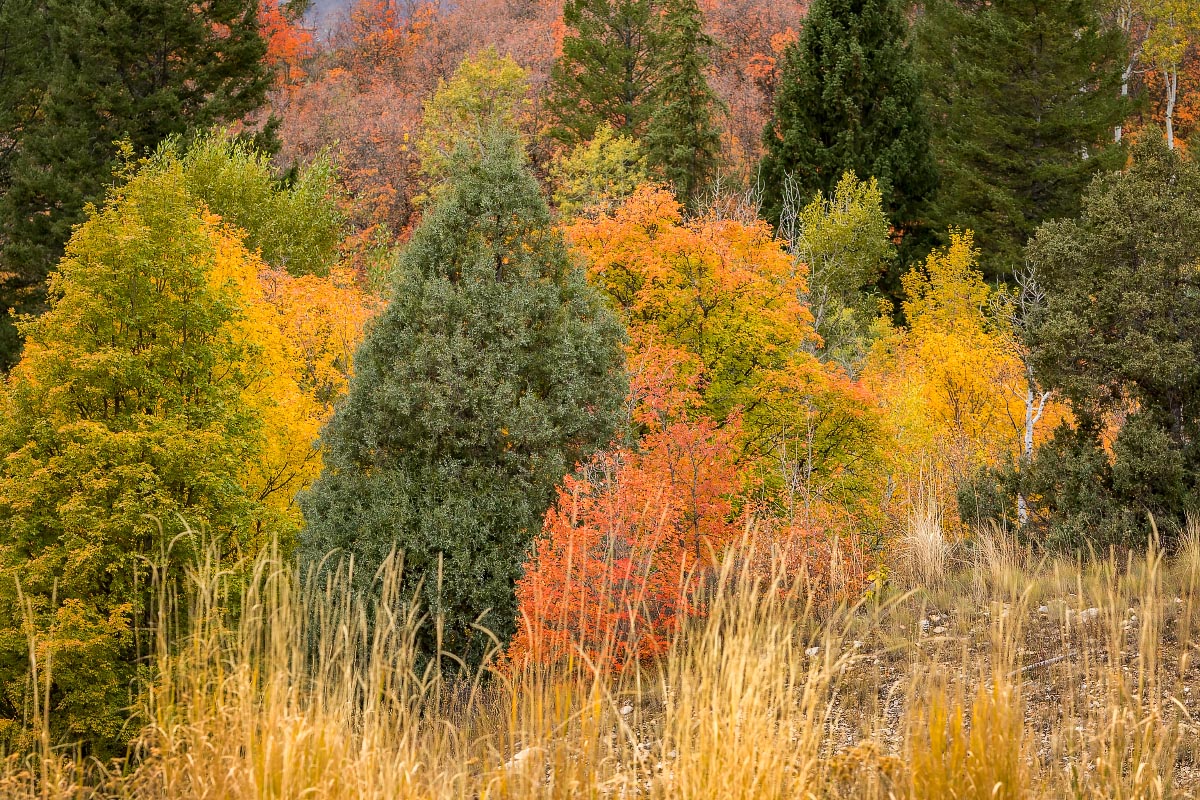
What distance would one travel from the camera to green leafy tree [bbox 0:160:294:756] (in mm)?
14516

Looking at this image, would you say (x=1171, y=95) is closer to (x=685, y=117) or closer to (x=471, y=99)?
(x=685, y=117)

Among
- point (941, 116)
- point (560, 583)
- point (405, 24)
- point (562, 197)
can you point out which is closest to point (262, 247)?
point (562, 197)

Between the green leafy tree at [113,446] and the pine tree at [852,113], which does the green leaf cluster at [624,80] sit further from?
the green leafy tree at [113,446]

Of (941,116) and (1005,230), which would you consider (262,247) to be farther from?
(941,116)

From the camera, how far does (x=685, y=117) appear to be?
3416 cm

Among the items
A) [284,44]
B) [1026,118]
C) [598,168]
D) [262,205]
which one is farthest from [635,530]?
[284,44]

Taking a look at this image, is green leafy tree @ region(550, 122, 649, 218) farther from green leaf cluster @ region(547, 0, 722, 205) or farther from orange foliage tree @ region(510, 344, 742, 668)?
orange foliage tree @ region(510, 344, 742, 668)

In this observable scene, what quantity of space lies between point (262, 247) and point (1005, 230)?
934 inches

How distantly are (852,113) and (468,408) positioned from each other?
91.0 ft

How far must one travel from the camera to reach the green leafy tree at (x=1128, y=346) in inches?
395

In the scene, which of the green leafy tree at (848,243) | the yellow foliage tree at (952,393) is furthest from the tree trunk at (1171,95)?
the yellow foliage tree at (952,393)

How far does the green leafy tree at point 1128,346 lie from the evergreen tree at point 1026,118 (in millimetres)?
24266

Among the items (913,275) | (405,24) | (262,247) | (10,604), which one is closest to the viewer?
(10,604)

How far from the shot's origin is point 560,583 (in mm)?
10164
